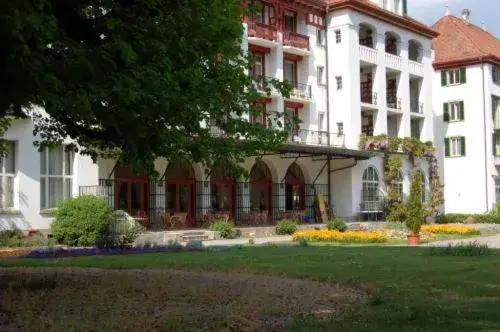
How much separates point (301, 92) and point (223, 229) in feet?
46.4

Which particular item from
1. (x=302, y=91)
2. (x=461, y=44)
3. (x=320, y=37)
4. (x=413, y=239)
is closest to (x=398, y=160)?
(x=302, y=91)

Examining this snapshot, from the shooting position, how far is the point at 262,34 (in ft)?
131

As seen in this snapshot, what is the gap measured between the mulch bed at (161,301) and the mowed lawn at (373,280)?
0.11 m

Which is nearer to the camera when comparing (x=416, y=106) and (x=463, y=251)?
(x=463, y=251)

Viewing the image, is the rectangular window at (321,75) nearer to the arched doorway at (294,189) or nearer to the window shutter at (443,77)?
the arched doorway at (294,189)

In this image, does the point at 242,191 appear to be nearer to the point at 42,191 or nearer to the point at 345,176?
the point at 345,176

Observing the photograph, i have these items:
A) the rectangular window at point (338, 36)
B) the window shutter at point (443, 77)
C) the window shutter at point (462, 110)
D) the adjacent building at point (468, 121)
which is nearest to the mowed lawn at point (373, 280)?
the rectangular window at point (338, 36)

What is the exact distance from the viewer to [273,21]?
41188 millimetres

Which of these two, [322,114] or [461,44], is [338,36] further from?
[461,44]

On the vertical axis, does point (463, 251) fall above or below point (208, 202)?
below

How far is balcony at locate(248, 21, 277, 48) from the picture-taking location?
39.2 metres

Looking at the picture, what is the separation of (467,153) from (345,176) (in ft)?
60.4

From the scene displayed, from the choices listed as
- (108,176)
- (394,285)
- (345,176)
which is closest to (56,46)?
(394,285)

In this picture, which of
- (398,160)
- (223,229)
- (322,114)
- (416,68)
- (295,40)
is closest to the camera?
(223,229)
